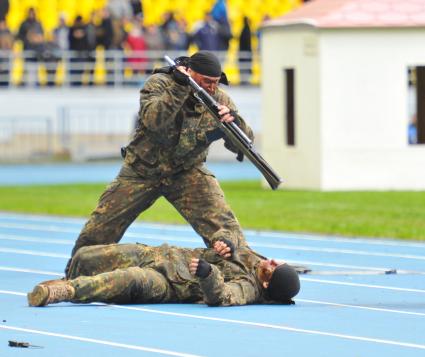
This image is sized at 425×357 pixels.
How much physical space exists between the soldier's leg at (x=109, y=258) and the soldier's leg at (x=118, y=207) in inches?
21.4

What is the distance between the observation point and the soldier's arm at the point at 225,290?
465 inches

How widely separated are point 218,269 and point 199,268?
0.50 m

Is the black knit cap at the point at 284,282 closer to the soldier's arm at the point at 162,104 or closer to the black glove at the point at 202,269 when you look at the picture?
the black glove at the point at 202,269

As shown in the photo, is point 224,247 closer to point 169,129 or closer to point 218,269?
point 218,269

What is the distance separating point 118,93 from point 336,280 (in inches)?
1033

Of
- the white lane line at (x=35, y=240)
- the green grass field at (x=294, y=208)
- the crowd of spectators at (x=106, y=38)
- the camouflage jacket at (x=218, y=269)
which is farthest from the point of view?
the crowd of spectators at (x=106, y=38)

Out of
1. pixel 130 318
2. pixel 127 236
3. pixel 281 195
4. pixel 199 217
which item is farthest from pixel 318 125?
pixel 130 318

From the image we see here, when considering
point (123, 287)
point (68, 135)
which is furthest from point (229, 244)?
point (68, 135)

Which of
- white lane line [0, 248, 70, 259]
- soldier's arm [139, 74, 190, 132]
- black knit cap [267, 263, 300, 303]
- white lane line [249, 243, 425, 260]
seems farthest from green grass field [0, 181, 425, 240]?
black knit cap [267, 263, 300, 303]

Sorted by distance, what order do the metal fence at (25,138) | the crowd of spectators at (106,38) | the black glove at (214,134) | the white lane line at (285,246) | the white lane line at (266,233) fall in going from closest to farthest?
1. the black glove at (214,134)
2. the white lane line at (285,246)
3. the white lane line at (266,233)
4. the metal fence at (25,138)
5. the crowd of spectators at (106,38)

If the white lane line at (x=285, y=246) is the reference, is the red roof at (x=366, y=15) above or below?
above

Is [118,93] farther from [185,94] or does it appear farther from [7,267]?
[185,94]

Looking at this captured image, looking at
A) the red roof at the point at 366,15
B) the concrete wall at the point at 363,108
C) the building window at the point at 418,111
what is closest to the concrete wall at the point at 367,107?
the concrete wall at the point at 363,108

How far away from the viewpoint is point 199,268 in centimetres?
1164
